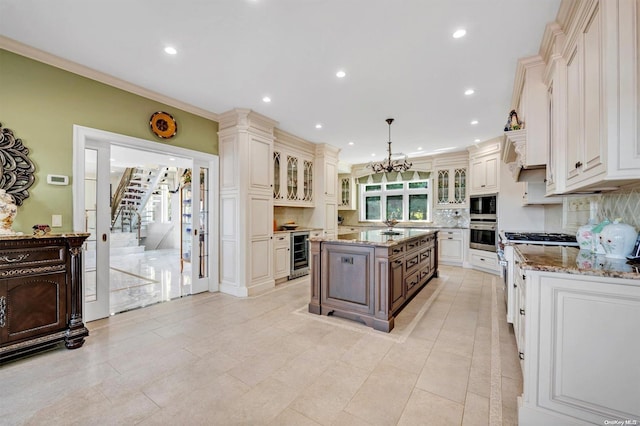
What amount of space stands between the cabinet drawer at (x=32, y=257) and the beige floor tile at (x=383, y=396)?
2672mm

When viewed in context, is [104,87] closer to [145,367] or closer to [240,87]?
[240,87]

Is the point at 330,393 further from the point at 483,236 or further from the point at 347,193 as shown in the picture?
the point at 347,193

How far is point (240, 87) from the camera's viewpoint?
3143 mm

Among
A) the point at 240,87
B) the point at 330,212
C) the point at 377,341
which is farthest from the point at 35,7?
the point at 330,212

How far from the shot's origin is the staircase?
317 inches

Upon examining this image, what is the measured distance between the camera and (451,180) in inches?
243

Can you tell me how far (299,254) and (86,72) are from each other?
3.85 m

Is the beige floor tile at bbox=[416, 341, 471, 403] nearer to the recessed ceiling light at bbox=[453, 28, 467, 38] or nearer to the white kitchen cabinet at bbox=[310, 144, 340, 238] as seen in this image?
the recessed ceiling light at bbox=[453, 28, 467, 38]

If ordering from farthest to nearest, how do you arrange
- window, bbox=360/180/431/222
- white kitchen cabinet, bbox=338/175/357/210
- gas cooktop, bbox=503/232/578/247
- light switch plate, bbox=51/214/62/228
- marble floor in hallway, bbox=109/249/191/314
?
white kitchen cabinet, bbox=338/175/357/210, window, bbox=360/180/431/222, marble floor in hallway, bbox=109/249/191/314, light switch plate, bbox=51/214/62/228, gas cooktop, bbox=503/232/578/247

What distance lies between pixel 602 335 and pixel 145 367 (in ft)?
9.50

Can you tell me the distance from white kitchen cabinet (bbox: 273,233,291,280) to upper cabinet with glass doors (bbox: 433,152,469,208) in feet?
12.6

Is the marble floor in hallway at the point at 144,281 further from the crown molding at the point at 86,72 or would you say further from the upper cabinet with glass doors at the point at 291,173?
the crown molding at the point at 86,72

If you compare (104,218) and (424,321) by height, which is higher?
(104,218)

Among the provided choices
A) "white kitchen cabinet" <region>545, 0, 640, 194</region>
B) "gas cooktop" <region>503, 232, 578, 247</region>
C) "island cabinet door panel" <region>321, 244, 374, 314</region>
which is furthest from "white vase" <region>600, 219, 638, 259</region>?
"island cabinet door panel" <region>321, 244, 374, 314</region>
